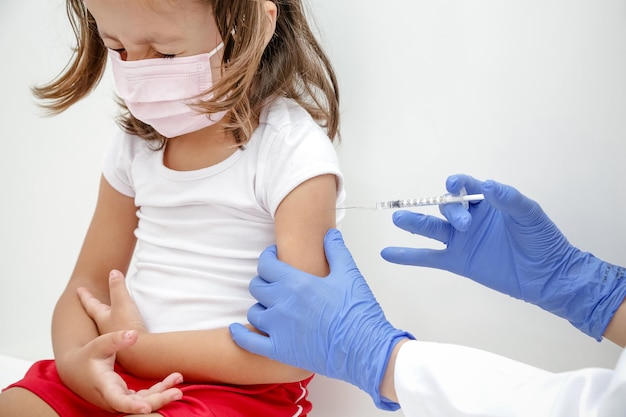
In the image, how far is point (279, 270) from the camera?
1146mm

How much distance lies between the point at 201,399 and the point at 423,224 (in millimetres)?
502

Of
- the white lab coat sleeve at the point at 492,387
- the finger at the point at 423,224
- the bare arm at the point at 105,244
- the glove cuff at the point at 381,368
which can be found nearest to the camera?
the white lab coat sleeve at the point at 492,387

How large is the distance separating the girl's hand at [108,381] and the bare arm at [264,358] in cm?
5

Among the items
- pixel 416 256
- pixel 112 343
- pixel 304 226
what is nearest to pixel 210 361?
pixel 112 343

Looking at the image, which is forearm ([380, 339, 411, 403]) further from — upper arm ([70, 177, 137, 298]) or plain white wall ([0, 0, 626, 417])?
upper arm ([70, 177, 137, 298])

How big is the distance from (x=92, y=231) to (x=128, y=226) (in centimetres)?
8

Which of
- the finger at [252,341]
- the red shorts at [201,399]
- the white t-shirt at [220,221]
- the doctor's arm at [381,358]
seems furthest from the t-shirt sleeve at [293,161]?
the red shorts at [201,399]

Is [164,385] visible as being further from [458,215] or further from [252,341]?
[458,215]

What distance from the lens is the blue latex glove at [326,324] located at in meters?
1.07

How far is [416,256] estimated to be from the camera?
50.5 inches

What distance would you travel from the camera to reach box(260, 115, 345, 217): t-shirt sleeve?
119 centimetres

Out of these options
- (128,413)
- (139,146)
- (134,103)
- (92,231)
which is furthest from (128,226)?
(128,413)

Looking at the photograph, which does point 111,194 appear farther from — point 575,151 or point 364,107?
point 575,151

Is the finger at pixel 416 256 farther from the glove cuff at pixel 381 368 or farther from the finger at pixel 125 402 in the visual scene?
the finger at pixel 125 402
